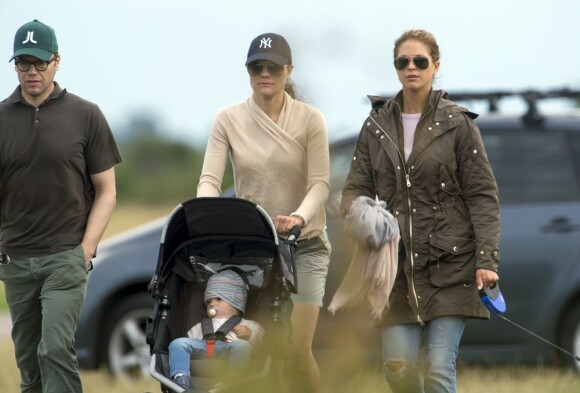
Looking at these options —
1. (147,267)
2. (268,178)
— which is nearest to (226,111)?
(268,178)

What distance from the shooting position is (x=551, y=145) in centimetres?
939

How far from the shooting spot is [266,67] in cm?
669

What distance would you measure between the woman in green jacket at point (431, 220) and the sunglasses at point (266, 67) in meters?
0.64

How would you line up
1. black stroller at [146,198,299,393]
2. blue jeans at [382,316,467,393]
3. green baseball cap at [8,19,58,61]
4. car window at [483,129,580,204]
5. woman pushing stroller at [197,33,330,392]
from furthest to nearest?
car window at [483,129,580,204] → woman pushing stroller at [197,33,330,392] → green baseball cap at [8,19,58,61] → black stroller at [146,198,299,393] → blue jeans at [382,316,467,393]

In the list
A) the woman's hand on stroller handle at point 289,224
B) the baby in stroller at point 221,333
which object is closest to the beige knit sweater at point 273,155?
the woman's hand on stroller handle at point 289,224

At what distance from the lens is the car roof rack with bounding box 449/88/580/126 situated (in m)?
9.43

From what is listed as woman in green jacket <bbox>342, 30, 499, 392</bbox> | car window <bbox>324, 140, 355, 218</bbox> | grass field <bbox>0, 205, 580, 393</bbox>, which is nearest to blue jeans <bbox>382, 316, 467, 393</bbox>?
woman in green jacket <bbox>342, 30, 499, 392</bbox>

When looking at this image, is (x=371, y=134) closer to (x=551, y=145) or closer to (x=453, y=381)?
(x=453, y=381)

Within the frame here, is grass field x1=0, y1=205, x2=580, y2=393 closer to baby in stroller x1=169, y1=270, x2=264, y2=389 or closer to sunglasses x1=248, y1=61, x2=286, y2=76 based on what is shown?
baby in stroller x1=169, y1=270, x2=264, y2=389

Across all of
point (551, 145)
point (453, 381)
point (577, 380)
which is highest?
point (551, 145)

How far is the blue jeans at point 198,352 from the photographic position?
246 inches

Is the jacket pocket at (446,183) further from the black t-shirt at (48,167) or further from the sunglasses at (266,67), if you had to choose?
the black t-shirt at (48,167)

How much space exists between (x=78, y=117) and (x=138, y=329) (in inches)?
119

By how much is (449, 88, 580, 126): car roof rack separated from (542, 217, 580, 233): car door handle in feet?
2.34
